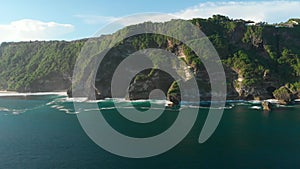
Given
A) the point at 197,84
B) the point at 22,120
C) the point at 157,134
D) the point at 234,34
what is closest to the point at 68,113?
the point at 22,120

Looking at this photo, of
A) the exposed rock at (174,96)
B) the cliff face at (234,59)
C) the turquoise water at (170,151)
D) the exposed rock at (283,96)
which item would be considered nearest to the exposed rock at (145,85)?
the cliff face at (234,59)

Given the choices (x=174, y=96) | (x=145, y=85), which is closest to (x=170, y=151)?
(x=174, y=96)

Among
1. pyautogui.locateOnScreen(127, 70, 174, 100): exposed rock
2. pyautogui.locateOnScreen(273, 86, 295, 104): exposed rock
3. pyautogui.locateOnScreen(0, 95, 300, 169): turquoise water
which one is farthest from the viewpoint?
pyautogui.locateOnScreen(127, 70, 174, 100): exposed rock

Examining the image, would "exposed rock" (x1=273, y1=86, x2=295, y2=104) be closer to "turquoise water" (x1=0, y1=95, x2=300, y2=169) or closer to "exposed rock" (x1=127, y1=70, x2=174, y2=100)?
"turquoise water" (x1=0, y1=95, x2=300, y2=169)

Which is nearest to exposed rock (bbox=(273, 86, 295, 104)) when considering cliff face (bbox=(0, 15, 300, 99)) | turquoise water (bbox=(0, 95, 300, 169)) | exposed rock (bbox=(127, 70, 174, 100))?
cliff face (bbox=(0, 15, 300, 99))

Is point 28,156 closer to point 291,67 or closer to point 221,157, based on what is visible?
point 221,157

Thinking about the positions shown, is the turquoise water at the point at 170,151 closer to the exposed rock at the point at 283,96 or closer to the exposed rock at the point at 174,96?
the exposed rock at the point at 283,96

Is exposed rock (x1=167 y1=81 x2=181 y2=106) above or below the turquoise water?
above

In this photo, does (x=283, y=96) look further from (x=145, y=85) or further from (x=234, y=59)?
(x=145, y=85)
